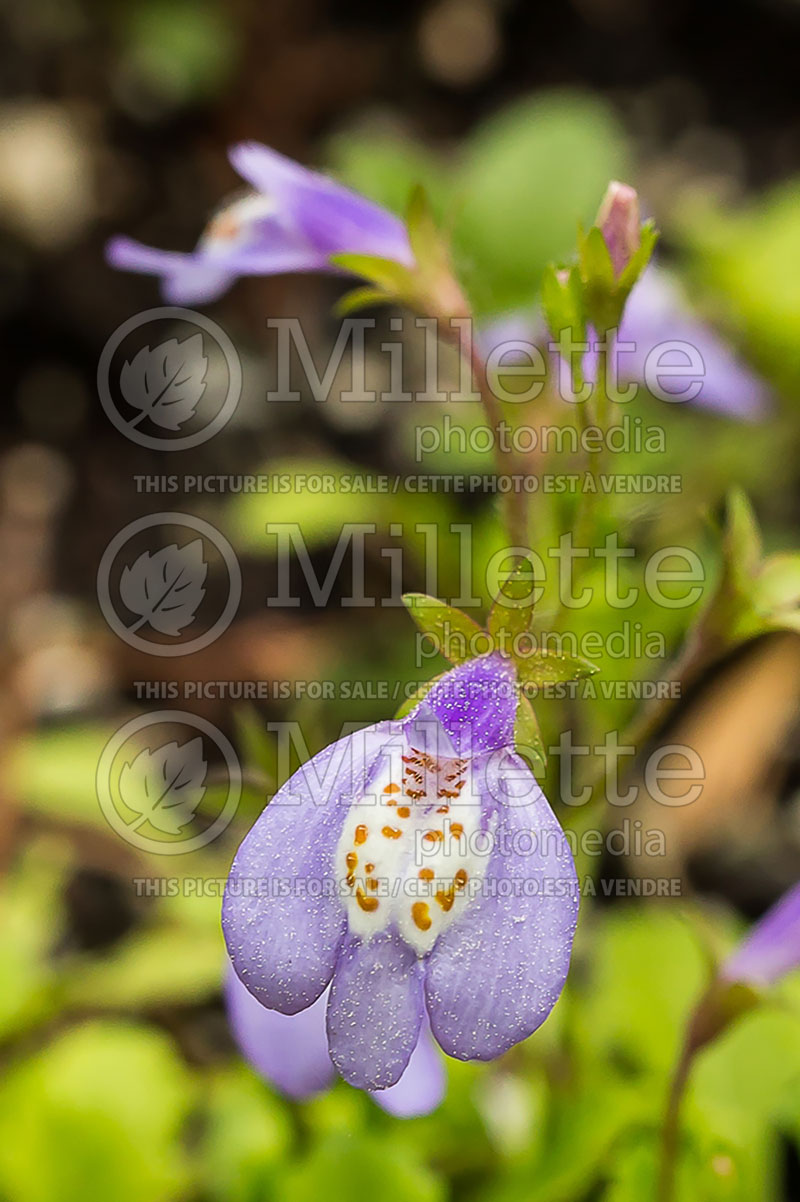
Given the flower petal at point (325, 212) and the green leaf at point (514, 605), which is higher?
the flower petal at point (325, 212)

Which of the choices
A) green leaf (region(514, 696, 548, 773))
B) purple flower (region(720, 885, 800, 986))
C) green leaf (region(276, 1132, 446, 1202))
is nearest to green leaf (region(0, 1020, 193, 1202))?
green leaf (region(276, 1132, 446, 1202))

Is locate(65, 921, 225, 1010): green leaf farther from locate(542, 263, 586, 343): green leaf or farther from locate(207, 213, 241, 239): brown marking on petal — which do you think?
locate(542, 263, 586, 343): green leaf

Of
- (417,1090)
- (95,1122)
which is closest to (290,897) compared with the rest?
(417,1090)

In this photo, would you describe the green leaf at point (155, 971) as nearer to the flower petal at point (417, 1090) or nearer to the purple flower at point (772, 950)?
the flower petal at point (417, 1090)

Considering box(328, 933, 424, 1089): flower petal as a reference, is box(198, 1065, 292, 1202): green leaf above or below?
below

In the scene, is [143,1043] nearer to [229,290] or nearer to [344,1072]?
[344,1072]

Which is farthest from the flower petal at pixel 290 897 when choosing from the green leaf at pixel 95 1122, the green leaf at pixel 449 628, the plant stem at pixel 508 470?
the green leaf at pixel 95 1122

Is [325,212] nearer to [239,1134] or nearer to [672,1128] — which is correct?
[672,1128]
